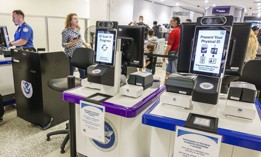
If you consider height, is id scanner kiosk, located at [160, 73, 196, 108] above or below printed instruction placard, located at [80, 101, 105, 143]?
above

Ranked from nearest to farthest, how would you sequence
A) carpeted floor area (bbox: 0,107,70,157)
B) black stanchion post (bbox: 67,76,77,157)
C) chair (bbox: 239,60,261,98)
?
1. black stanchion post (bbox: 67,76,77,157)
2. carpeted floor area (bbox: 0,107,70,157)
3. chair (bbox: 239,60,261,98)

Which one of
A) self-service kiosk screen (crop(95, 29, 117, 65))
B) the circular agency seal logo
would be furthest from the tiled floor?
self-service kiosk screen (crop(95, 29, 117, 65))

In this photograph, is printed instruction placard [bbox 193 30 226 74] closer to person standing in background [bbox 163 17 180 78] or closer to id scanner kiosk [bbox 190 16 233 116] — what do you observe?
id scanner kiosk [bbox 190 16 233 116]

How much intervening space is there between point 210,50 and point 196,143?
21.8 inches

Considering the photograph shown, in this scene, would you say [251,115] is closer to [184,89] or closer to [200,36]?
[184,89]

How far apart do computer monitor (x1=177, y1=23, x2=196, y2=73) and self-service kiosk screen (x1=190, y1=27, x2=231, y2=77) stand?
0.38 ft

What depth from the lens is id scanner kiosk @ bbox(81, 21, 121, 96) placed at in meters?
1.59

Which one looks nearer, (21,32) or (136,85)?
(136,85)

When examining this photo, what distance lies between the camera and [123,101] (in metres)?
1.55

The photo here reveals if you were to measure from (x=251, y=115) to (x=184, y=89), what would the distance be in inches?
16.3

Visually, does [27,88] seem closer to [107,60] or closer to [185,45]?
[107,60]

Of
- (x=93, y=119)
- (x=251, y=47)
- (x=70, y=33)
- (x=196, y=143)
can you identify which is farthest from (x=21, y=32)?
(x=251, y=47)

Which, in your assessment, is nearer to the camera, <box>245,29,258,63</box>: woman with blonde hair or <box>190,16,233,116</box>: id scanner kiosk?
<box>190,16,233,116</box>: id scanner kiosk

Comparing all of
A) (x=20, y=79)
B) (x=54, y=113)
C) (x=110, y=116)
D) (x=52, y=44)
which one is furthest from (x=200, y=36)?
(x=52, y=44)
